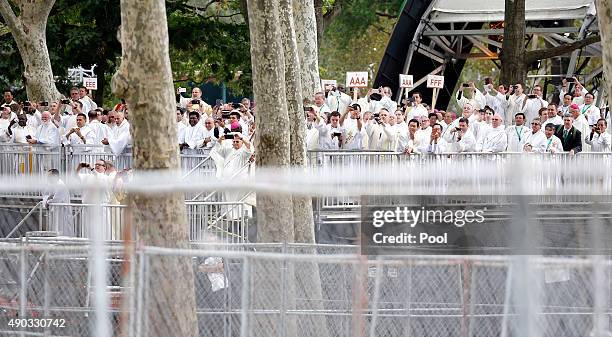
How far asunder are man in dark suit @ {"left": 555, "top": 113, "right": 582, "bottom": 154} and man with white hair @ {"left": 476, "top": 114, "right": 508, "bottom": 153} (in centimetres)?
99

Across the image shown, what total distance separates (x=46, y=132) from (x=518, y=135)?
372 inches

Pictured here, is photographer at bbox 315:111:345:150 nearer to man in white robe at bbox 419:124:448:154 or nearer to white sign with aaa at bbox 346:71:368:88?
man in white robe at bbox 419:124:448:154

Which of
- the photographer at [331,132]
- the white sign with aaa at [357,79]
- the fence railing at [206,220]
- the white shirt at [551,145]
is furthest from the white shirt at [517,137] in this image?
the fence railing at [206,220]

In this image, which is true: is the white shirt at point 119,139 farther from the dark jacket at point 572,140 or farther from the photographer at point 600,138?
the photographer at point 600,138

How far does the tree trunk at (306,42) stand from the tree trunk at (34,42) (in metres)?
7.66

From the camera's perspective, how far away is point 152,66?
11828mm

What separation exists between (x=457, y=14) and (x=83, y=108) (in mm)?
11944

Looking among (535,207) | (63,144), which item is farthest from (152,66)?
(63,144)

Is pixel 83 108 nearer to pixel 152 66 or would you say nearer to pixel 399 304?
pixel 152 66

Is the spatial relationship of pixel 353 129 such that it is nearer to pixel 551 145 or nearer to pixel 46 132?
pixel 551 145

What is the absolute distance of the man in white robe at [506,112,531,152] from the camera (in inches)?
875

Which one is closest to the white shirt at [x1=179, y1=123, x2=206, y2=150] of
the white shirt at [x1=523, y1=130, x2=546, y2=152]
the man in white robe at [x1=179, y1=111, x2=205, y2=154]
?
the man in white robe at [x1=179, y1=111, x2=205, y2=154]

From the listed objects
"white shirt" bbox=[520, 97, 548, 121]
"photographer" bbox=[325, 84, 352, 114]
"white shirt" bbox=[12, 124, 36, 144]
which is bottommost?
"white shirt" bbox=[12, 124, 36, 144]

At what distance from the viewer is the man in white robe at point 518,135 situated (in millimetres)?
22219
